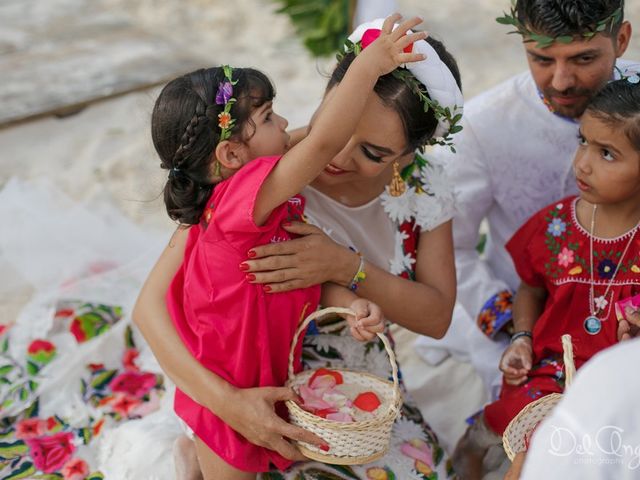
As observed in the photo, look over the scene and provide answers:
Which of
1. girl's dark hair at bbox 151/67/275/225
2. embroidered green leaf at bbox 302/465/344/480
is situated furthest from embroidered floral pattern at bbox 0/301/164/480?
girl's dark hair at bbox 151/67/275/225

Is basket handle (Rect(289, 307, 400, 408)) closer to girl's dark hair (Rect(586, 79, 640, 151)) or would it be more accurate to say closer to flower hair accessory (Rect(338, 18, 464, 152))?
flower hair accessory (Rect(338, 18, 464, 152))

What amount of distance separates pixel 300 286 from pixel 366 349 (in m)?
0.52

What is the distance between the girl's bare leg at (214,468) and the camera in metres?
2.70

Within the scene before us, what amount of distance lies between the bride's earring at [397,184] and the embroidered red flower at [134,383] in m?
1.30

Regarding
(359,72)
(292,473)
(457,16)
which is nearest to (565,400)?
(359,72)

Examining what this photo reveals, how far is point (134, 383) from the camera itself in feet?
11.8

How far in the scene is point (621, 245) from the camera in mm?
2953

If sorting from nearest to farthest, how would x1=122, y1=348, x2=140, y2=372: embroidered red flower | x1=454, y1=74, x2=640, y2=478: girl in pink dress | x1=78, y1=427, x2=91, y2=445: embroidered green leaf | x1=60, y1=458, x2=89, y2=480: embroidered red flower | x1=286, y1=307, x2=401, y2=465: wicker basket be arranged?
x1=286, y1=307, x2=401, y2=465: wicker basket < x1=454, y1=74, x2=640, y2=478: girl in pink dress < x1=60, y1=458, x2=89, y2=480: embroidered red flower < x1=78, y1=427, x2=91, y2=445: embroidered green leaf < x1=122, y1=348, x2=140, y2=372: embroidered red flower

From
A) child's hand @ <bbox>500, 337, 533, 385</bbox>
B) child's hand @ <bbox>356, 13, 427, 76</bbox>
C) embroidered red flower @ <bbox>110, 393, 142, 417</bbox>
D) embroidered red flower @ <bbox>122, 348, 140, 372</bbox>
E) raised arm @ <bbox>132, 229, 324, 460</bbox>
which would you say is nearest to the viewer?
child's hand @ <bbox>356, 13, 427, 76</bbox>

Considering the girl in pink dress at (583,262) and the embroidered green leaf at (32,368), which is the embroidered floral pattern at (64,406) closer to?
the embroidered green leaf at (32,368)

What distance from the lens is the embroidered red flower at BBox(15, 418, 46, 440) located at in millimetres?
3348

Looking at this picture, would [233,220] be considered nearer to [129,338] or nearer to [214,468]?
[214,468]

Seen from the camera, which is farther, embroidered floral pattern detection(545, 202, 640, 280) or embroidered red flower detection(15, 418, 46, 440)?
embroidered red flower detection(15, 418, 46, 440)

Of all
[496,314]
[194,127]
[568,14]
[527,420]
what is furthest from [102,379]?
[568,14]
